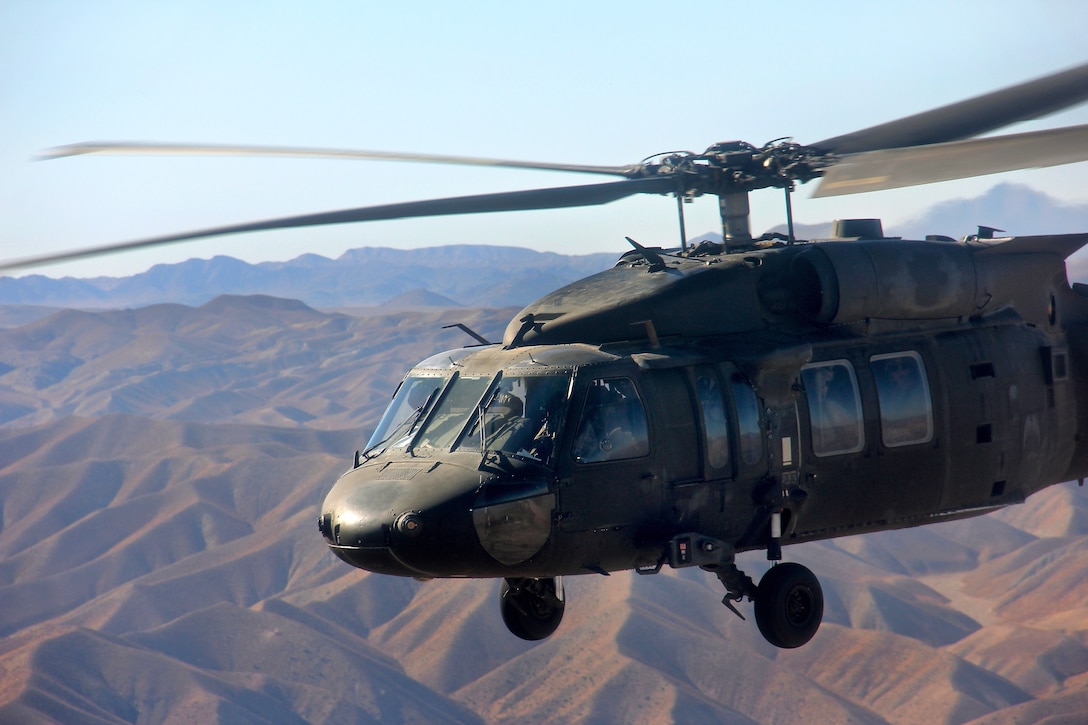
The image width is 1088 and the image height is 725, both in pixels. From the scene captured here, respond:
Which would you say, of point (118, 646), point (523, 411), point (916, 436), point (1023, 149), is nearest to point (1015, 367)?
point (916, 436)

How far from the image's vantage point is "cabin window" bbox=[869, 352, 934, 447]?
16844 millimetres

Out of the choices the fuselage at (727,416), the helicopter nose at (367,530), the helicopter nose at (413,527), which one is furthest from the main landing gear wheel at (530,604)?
the helicopter nose at (367,530)

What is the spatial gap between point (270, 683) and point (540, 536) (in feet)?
626

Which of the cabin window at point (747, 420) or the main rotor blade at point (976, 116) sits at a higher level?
the main rotor blade at point (976, 116)

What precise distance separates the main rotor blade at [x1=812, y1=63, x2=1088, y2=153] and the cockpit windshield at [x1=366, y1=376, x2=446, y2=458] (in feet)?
19.2

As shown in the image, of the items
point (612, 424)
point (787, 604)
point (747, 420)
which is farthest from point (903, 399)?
point (612, 424)

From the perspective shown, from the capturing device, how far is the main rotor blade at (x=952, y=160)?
14.5m

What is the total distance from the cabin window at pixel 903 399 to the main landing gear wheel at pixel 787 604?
7.12ft

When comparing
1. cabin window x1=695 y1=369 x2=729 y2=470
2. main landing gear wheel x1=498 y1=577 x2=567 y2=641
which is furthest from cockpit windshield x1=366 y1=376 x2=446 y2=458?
cabin window x1=695 y1=369 x2=729 y2=470

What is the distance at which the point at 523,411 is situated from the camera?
1508 centimetres

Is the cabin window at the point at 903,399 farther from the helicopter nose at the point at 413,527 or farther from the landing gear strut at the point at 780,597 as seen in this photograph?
the helicopter nose at the point at 413,527

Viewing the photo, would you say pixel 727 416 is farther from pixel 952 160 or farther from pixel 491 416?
pixel 952 160

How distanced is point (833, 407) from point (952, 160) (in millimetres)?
3385

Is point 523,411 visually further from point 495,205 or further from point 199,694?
point 199,694
